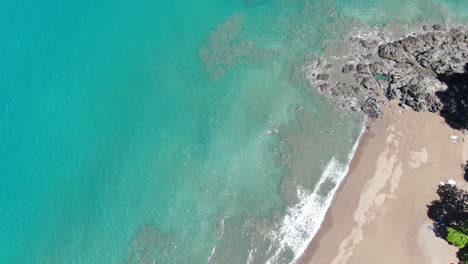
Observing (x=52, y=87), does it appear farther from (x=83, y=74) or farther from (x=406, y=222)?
(x=406, y=222)

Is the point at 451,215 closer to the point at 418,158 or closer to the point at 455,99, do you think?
the point at 418,158

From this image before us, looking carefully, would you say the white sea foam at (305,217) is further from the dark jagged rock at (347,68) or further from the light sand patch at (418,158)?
the dark jagged rock at (347,68)

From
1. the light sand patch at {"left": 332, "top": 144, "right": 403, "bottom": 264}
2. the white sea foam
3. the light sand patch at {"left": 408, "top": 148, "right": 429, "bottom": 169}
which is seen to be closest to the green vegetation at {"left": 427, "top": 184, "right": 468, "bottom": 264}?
the light sand patch at {"left": 408, "top": 148, "right": 429, "bottom": 169}

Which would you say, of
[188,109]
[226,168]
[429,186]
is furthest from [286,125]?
[429,186]

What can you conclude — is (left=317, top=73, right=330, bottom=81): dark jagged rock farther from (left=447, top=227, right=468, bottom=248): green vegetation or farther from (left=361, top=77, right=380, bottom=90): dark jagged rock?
(left=447, top=227, right=468, bottom=248): green vegetation

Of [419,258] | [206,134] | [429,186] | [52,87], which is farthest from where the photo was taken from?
[52,87]

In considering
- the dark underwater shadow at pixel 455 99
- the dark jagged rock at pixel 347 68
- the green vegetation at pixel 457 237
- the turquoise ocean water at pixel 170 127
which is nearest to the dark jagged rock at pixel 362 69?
the dark jagged rock at pixel 347 68
